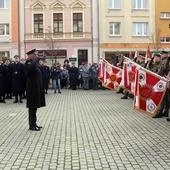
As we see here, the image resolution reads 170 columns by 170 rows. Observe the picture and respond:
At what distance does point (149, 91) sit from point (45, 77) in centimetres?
1184

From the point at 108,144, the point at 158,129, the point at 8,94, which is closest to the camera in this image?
the point at 108,144

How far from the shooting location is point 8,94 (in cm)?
1923

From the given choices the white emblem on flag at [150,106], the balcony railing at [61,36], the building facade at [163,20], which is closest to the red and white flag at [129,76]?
the white emblem on flag at [150,106]

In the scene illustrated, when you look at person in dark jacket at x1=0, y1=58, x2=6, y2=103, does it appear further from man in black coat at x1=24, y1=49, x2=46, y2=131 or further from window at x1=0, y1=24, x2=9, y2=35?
window at x1=0, y1=24, x2=9, y2=35

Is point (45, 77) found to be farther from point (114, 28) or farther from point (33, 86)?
point (114, 28)

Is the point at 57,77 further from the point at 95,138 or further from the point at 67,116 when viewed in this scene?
the point at 95,138

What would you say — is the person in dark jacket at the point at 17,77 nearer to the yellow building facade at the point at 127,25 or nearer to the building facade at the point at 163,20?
the yellow building facade at the point at 127,25

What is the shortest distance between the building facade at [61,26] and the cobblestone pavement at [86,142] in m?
32.6

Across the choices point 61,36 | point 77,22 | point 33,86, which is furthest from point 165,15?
point 33,86

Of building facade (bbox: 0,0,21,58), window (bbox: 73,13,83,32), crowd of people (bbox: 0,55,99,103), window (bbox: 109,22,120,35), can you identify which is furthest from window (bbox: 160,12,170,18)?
crowd of people (bbox: 0,55,99,103)

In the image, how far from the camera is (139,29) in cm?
4619

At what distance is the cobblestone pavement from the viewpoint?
6629mm

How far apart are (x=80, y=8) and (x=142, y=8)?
23.8ft

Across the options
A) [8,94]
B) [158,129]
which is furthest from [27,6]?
[158,129]
